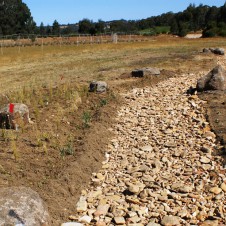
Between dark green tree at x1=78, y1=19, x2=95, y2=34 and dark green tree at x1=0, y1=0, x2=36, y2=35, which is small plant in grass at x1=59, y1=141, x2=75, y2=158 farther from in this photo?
dark green tree at x1=0, y1=0, x2=36, y2=35

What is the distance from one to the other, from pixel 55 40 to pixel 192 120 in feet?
167

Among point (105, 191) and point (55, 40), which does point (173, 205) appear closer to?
point (105, 191)

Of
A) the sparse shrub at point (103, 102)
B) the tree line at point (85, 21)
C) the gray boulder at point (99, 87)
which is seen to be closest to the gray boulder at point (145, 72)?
the gray boulder at point (99, 87)

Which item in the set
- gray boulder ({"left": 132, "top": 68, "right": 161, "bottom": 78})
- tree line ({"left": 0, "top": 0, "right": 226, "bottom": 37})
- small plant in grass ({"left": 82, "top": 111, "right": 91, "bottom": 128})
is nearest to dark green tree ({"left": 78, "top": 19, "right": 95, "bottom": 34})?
tree line ({"left": 0, "top": 0, "right": 226, "bottom": 37})

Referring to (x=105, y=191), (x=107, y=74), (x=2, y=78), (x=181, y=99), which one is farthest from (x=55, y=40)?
(x=105, y=191)

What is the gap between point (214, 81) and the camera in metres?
11.1

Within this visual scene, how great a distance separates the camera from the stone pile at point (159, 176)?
556 centimetres

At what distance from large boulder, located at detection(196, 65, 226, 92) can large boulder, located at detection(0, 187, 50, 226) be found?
746 cm

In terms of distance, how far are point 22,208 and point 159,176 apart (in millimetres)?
2739

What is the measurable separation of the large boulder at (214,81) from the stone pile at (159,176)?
130cm

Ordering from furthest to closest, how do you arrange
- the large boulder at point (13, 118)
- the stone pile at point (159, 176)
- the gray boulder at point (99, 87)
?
the gray boulder at point (99, 87) < the large boulder at point (13, 118) < the stone pile at point (159, 176)

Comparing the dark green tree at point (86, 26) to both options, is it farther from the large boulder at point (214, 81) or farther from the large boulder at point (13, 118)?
the large boulder at point (13, 118)

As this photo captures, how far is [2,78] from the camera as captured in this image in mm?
19969

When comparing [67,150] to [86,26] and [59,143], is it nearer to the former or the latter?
[59,143]
